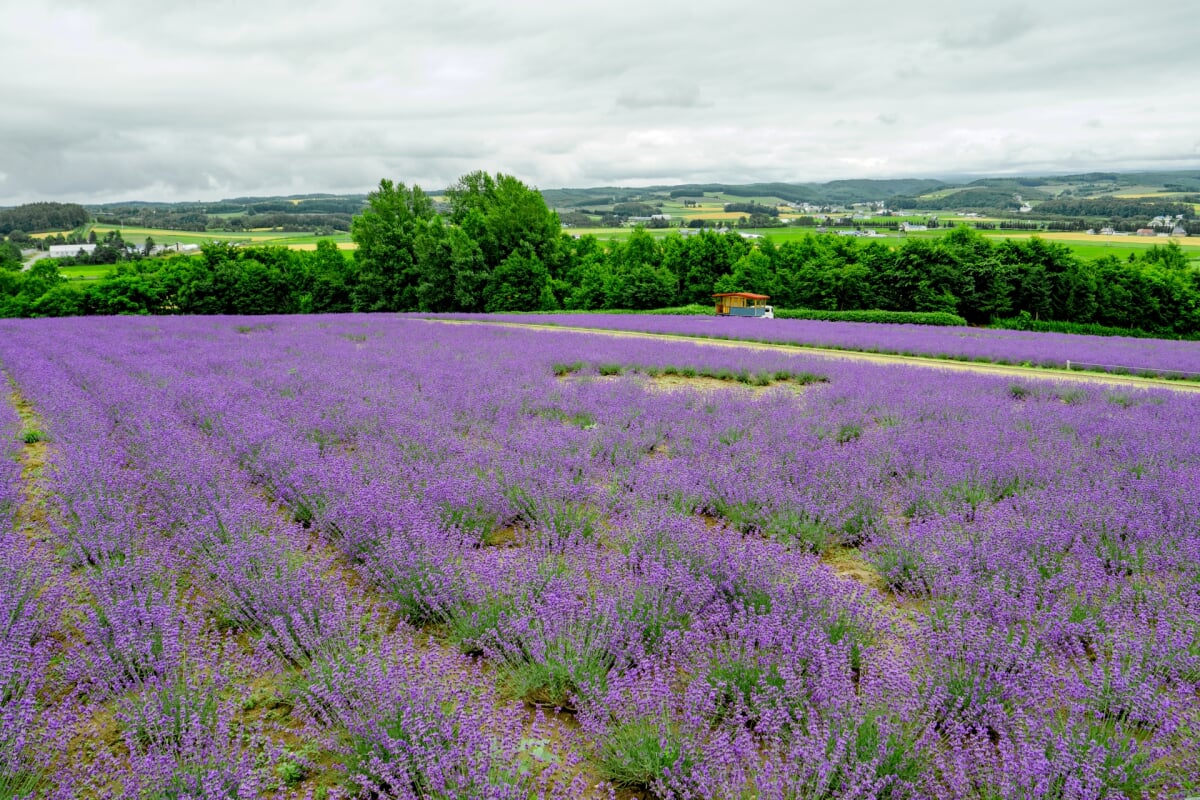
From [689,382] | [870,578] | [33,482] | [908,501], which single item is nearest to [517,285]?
[689,382]

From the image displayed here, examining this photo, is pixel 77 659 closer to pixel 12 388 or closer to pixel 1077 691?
pixel 1077 691

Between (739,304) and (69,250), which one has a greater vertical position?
(69,250)

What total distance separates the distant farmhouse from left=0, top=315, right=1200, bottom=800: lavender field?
81346 millimetres

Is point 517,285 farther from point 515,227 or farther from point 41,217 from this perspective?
point 41,217

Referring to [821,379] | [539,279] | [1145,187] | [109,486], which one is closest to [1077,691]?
[109,486]

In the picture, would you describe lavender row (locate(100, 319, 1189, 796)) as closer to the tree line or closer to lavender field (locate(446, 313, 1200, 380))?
lavender field (locate(446, 313, 1200, 380))

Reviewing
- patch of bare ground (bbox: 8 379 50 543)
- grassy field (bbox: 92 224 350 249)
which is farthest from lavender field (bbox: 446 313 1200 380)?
grassy field (bbox: 92 224 350 249)

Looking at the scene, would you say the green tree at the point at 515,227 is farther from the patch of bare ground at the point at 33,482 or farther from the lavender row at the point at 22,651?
the lavender row at the point at 22,651

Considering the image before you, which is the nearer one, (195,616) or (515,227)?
(195,616)

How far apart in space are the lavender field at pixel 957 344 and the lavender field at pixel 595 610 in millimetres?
9358

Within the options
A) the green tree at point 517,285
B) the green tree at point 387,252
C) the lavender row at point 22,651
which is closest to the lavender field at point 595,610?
the lavender row at point 22,651

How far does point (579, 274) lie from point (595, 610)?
43076 millimetres

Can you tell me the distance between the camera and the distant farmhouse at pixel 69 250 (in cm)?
6756

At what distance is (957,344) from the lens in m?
17.3
